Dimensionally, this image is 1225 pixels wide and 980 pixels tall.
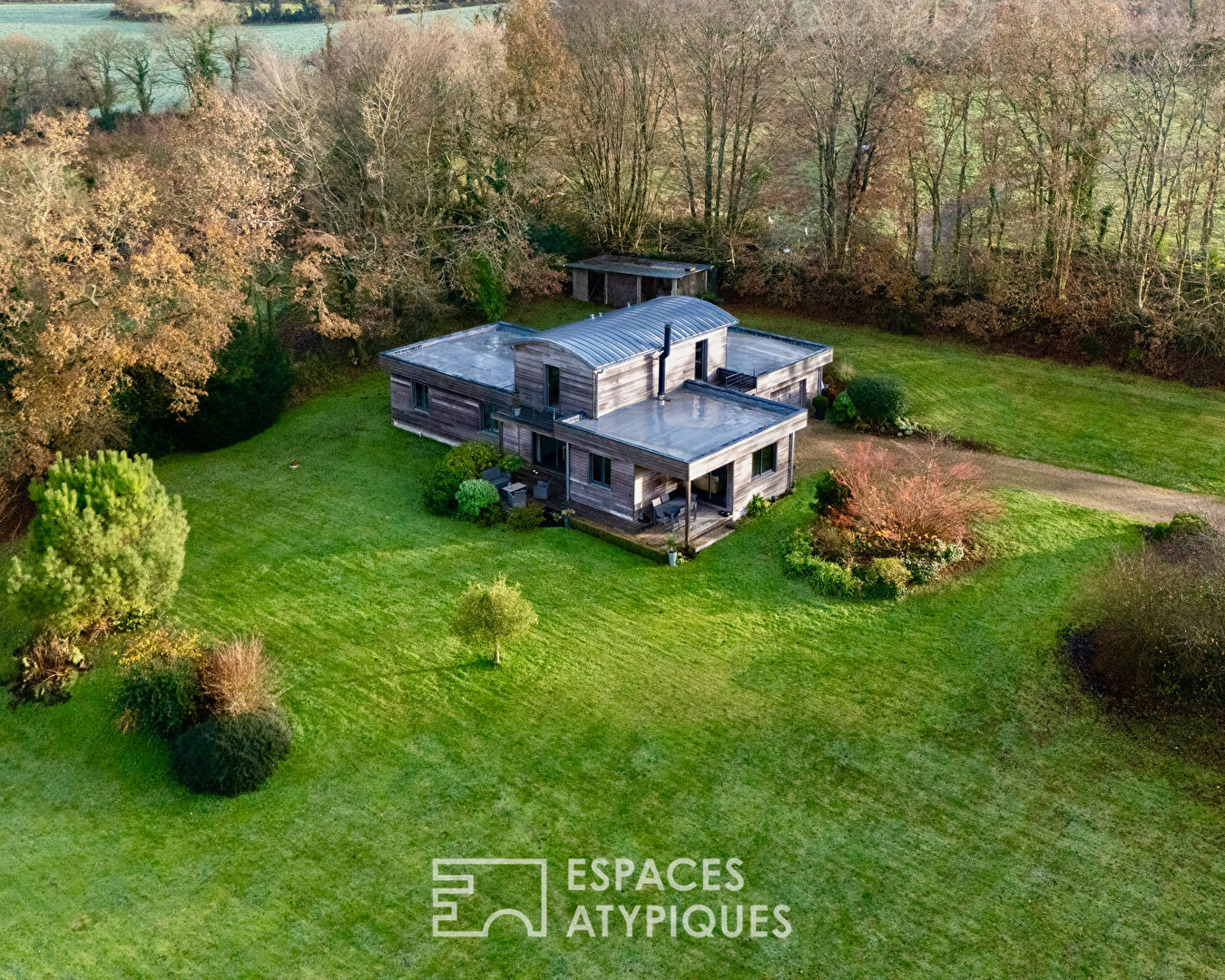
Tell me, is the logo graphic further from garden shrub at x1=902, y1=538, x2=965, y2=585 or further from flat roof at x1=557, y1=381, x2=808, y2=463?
garden shrub at x1=902, y1=538, x2=965, y2=585

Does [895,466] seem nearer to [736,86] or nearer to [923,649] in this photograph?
[923,649]

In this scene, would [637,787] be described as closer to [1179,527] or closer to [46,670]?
[46,670]

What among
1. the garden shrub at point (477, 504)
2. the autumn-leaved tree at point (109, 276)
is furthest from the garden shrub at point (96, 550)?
the garden shrub at point (477, 504)

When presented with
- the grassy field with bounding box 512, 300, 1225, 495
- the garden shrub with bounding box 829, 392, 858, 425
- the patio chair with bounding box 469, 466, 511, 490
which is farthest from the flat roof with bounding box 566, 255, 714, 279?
the patio chair with bounding box 469, 466, 511, 490

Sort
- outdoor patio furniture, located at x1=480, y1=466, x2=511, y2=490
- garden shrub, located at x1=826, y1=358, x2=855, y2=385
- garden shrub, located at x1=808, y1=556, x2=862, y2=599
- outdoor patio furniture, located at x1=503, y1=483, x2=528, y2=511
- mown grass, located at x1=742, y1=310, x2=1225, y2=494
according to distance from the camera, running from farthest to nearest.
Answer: garden shrub, located at x1=826, y1=358, x2=855, y2=385
mown grass, located at x1=742, y1=310, x2=1225, y2=494
outdoor patio furniture, located at x1=480, y1=466, x2=511, y2=490
outdoor patio furniture, located at x1=503, y1=483, x2=528, y2=511
garden shrub, located at x1=808, y1=556, x2=862, y2=599

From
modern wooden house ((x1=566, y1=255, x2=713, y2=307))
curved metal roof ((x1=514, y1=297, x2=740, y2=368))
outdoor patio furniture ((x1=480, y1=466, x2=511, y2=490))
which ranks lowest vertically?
outdoor patio furniture ((x1=480, y1=466, x2=511, y2=490))

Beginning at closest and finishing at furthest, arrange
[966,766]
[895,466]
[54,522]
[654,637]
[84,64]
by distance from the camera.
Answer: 1. [966,766]
2. [54,522]
3. [654,637]
4. [895,466]
5. [84,64]

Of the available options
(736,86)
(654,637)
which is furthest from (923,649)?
(736,86)
